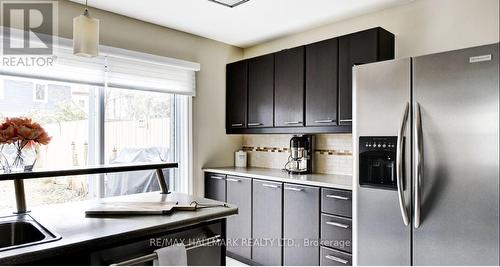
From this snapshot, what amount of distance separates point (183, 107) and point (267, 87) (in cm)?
96

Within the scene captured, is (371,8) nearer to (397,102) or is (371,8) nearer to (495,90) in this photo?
(397,102)

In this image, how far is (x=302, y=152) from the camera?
10.7 ft

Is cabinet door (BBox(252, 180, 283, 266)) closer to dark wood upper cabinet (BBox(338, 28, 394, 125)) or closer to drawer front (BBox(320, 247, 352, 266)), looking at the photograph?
drawer front (BBox(320, 247, 352, 266))

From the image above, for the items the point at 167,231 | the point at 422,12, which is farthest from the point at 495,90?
the point at 167,231

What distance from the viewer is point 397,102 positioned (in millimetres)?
2027

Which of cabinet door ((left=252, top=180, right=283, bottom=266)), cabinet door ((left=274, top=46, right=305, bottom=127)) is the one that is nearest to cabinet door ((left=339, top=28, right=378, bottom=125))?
cabinet door ((left=274, top=46, right=305, bottom=127))

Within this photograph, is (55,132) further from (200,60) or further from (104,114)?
(200,60)

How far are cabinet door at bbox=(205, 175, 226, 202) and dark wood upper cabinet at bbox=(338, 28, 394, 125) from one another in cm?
144

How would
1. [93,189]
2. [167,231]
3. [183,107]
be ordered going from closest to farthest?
[167,231] → [93,189] → [183,107]

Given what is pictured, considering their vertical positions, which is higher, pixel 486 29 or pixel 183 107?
pixel 486 29

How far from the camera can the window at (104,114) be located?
2.61 m

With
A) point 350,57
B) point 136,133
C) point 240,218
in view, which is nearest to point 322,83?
point 350,57

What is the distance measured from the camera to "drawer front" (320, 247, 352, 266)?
2.41 m

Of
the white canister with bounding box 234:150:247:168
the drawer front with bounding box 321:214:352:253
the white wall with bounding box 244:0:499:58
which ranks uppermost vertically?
the white wall with bounding box 244:0:499:58
